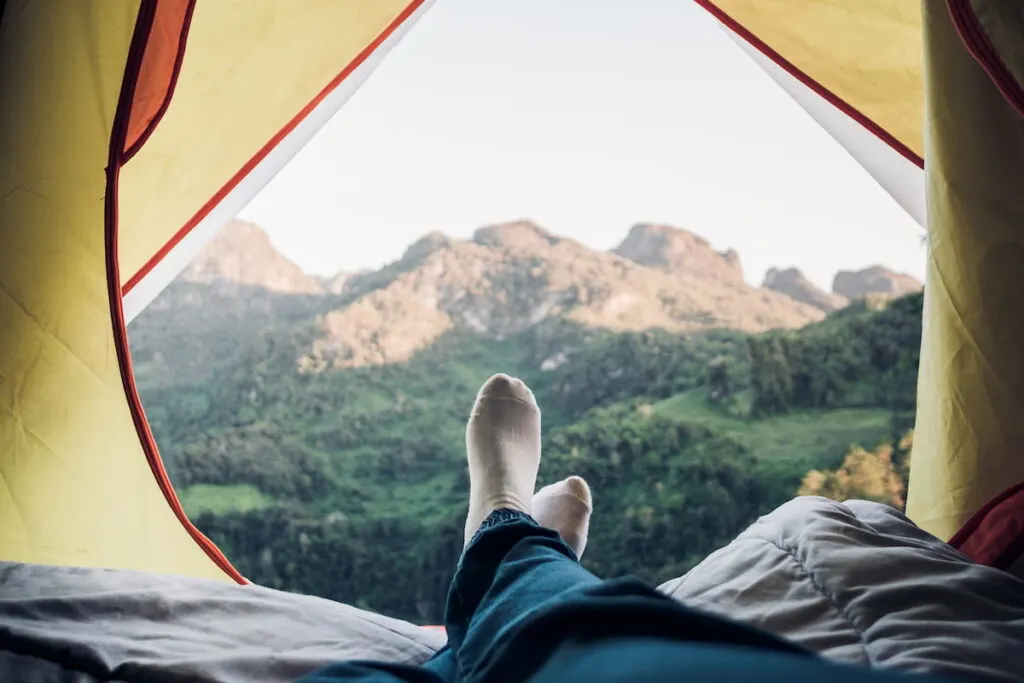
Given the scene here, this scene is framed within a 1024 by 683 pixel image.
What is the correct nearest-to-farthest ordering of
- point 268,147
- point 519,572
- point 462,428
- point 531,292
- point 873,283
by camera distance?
point 519,572, point 268,147, point 462,428, point 873,283, point 531,292

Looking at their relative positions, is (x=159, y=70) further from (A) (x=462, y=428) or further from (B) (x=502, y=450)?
(A) (x=462, y=428)

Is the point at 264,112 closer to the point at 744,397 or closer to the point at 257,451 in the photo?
the point at 257,451

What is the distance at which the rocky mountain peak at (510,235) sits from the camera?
2680 millimetres

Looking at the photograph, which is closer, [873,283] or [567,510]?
[567,510]

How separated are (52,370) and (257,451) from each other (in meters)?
1.43

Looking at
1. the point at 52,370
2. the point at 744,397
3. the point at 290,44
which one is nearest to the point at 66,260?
the point at 52,370

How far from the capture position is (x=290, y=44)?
3.56ft

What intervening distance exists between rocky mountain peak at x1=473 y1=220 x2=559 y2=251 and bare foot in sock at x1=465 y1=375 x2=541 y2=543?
1524 millimetres

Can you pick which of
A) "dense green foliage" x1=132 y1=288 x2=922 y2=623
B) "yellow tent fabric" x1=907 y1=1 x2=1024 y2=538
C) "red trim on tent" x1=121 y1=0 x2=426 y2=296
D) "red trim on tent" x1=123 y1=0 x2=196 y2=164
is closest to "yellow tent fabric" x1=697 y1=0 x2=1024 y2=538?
"yellow tent fabric" x1=907 y1=1 x2=1024 y2=538

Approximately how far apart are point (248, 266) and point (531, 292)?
0.93 meters

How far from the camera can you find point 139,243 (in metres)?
1.03

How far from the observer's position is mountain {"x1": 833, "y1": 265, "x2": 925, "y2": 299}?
8.09 feet

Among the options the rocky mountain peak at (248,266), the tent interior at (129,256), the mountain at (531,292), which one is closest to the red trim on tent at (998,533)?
the tent interior at (129,256)

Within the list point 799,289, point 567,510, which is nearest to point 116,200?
point 567,510
